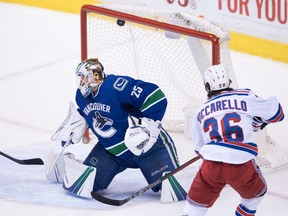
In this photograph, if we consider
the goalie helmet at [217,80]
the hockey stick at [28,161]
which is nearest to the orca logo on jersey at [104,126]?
the hockey stick at [28,161]

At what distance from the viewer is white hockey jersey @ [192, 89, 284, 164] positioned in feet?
13.4

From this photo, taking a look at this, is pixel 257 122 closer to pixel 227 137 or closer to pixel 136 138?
pixel 227 137

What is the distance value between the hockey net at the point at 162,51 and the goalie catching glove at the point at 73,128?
587 mm

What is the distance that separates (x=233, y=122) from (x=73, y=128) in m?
1.05

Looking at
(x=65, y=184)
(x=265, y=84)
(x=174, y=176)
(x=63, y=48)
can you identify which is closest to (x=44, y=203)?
(x=65, y=184)

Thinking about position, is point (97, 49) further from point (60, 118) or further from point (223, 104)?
point (223, 104)

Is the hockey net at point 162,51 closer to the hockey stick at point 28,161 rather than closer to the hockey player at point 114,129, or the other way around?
the hockey player at point 114,129

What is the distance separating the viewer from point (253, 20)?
6340 millimetres

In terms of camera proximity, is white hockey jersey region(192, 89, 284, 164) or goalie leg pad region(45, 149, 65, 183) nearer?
white hockey jersey region(192, 89, 284, 164)

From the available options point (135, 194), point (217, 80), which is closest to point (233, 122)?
point (217, 80)

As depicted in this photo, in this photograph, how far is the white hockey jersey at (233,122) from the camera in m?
4.08

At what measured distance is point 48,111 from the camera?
605 centimetres

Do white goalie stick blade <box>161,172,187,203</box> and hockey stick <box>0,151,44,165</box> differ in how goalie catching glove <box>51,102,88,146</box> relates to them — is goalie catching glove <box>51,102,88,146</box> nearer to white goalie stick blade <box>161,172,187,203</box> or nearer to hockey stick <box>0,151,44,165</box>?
hockey stick <box>0,151,44,165</box>

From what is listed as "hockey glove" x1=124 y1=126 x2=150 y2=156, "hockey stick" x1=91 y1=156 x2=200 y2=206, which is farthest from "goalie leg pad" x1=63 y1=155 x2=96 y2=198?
"hockey glove" x1=124 y1=126 x2=150 y2=156
